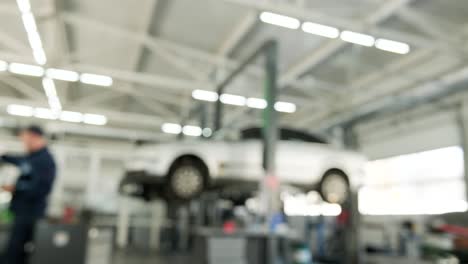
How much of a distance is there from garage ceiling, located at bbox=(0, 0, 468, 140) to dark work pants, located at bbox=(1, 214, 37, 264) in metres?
3.58

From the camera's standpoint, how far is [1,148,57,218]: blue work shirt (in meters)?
3.20

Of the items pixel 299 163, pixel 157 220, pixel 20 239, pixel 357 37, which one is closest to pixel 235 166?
pixel 299 163

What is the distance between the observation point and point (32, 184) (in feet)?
10.5

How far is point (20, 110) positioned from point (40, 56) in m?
4.35

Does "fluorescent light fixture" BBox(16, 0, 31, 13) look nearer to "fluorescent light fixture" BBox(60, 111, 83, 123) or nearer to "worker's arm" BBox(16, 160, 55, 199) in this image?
"worker's arm" BBox(16, 160, 55, 199)

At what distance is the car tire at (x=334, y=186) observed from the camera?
563cm

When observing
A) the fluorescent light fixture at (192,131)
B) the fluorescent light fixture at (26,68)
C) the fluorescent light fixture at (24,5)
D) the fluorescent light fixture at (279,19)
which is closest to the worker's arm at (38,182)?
the fluorescent light fixture at (24,5)

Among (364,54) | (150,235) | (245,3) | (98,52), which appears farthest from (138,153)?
(150,235)

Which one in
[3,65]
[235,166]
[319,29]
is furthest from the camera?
[3,65]

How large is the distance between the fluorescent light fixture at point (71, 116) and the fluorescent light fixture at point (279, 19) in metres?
7.67

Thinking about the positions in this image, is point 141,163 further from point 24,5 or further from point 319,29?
point 319,29

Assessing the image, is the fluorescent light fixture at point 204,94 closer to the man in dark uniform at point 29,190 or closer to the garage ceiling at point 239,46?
the garage ceiling at point 239,46

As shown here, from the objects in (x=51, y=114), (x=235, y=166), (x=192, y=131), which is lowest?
(x=235, y=166)

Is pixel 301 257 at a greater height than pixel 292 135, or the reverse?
pixel 292 135
